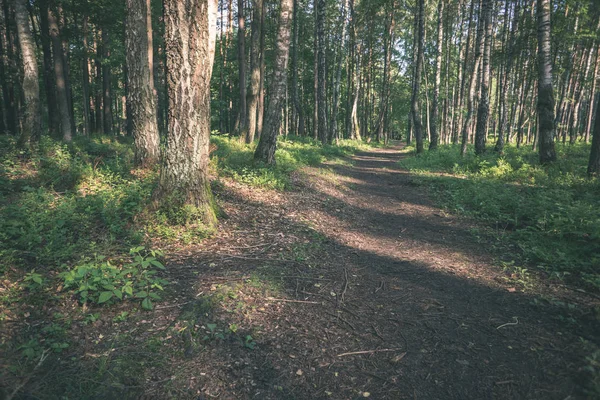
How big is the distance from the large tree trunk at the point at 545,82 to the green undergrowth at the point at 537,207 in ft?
3.79

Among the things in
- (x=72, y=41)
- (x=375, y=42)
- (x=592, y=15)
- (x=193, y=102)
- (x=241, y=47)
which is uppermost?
(x=375, y=42)

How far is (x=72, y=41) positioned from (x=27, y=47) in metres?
16.0

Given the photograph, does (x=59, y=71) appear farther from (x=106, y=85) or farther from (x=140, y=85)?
(x=106, y=85)

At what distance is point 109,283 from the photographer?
3385 mm

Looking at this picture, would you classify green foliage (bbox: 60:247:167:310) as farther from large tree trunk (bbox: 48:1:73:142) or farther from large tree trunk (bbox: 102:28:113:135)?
large tree trunk (bbox: 102:28:113:135)

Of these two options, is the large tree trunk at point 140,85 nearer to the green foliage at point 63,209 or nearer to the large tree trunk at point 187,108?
the green foliage at point 63,209

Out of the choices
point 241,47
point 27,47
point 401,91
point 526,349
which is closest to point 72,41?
point 241,47

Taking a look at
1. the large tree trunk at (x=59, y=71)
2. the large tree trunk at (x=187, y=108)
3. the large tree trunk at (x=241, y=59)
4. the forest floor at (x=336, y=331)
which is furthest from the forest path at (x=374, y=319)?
the large tree trunk at (x=241, y=59)

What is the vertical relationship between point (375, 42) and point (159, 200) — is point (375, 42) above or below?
above

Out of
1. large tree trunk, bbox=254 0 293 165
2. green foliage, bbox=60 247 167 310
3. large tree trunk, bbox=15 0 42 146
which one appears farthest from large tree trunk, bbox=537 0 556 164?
large tree trunk, bbox=15 0 42 146

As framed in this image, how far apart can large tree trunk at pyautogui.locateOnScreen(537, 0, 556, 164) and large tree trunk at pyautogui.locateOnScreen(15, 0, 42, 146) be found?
644 inches

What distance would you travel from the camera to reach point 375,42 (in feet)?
116

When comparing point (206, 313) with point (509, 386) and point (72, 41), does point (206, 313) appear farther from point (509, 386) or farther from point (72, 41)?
point (72, 41)

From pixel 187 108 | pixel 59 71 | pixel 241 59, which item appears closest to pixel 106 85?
pixel 59 71
